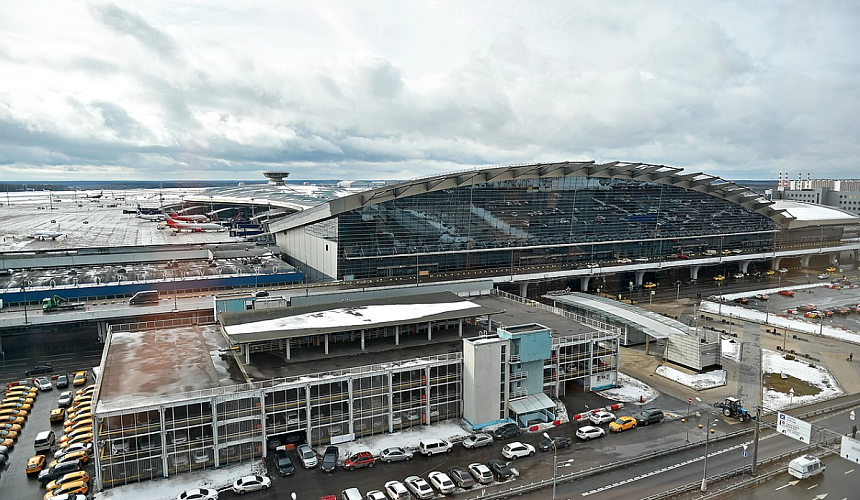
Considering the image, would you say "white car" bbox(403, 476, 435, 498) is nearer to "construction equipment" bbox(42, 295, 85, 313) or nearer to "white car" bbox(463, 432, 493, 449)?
"white car" bbox(463, 432, 493, 449)

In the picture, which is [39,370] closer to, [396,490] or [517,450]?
[396,490]

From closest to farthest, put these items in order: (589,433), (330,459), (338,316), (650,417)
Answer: (330,459) → (589,433) → (650,417) → (338,316)

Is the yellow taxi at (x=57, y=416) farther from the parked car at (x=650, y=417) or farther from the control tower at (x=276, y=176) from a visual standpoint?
the control tower at (x=276, y=176)

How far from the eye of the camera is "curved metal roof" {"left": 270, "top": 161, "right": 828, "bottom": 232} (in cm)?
6353

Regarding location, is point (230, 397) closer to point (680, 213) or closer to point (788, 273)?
point (680, 213)

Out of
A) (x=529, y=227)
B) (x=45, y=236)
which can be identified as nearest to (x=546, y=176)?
(x=529, y=227)

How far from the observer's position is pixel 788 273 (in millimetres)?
94688

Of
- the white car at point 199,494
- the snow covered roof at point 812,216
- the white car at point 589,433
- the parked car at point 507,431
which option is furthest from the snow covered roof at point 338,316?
the snow covered roof at point 812,216

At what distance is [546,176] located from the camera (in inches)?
2918

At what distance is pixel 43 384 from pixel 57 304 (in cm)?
1281

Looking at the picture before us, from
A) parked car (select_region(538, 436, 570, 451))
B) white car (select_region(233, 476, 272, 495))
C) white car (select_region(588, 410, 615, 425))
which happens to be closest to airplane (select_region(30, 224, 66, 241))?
white car (select_region(233, 476, 272, 495))

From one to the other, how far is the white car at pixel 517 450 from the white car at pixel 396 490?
6590 mm

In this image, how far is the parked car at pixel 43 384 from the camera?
40.0 meters

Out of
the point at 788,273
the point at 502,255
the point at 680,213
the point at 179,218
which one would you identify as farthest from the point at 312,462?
the point at 179,218
